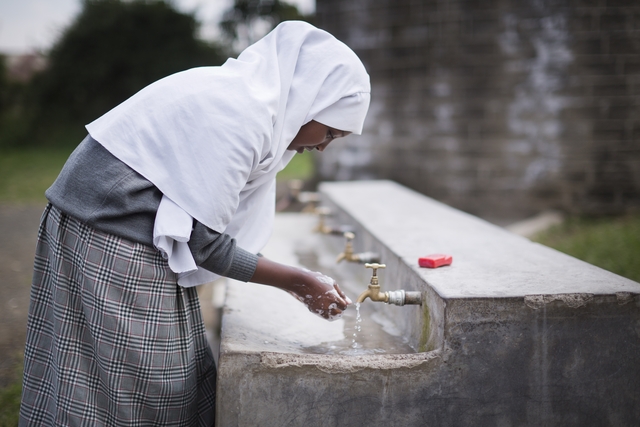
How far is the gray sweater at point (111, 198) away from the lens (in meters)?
1.66

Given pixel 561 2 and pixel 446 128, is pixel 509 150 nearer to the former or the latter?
pixel 446 128

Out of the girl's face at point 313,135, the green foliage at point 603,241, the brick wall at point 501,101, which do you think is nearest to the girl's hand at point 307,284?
the girl's face at point 313,135

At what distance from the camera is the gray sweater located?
166 cm

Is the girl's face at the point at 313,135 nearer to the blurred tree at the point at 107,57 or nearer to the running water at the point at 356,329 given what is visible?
the running water at the point at 356,329

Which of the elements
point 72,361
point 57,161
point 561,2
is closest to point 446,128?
point 561,2

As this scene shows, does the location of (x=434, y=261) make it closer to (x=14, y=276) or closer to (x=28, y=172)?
(x=14, y=276)

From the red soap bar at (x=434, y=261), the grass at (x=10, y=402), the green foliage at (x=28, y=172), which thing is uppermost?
the green foliage at (x=28, y=172)

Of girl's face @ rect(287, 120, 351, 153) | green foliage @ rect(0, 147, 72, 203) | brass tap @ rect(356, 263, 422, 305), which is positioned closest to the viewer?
girl's face @ rect(287, 120, 351, 153)

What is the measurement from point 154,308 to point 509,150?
5.70m

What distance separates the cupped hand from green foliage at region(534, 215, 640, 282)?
9.55ft

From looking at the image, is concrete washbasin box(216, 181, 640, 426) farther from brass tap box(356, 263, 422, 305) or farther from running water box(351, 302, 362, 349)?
running water box(351, 302, 362, 349)

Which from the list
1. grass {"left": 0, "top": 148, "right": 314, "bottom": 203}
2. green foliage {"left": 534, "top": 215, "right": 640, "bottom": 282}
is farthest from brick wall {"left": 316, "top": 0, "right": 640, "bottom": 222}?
grass {"left": 0, "top": 148, "right": 314, "bottom": 203}

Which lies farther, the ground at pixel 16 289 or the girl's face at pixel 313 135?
the ground at pixel 16 289

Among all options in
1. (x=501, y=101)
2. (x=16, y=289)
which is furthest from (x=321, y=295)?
(x=501, y=101)
